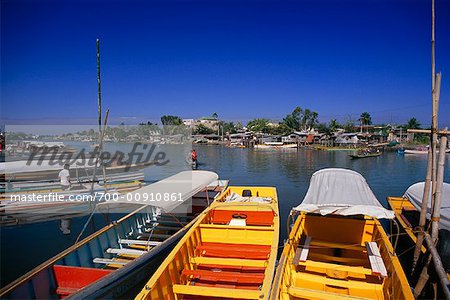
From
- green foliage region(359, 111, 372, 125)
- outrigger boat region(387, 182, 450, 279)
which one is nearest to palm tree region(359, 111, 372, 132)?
green foliage region(359, 111, 372, 125)

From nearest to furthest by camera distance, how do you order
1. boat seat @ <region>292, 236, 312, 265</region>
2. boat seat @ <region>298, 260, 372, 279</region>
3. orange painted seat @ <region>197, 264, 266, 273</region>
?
1. boat seat @ <region>298, 260, 372, 279</region>
2. boat seat @ <region>292, 236, 312, 265</region>
3. orange painted seat @ <region>197, 264, 266, 273</region>

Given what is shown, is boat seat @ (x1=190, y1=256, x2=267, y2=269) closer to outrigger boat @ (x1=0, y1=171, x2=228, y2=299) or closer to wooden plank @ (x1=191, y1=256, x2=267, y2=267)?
wooden plank @ (x1=191, y1=256, x2=267, y2=267)

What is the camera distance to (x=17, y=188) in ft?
50.5

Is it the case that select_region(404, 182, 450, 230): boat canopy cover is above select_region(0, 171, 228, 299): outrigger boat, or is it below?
above

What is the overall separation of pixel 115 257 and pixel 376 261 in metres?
6.84

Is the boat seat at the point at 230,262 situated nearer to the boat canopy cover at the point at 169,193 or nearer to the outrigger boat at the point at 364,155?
the boat canopy cover at the point at 169,193

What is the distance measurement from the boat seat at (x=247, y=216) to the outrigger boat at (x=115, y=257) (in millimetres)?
1000

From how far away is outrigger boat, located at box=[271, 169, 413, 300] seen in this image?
5.64 meters

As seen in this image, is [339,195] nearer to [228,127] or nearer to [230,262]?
[230,262]

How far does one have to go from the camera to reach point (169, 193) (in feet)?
28.6

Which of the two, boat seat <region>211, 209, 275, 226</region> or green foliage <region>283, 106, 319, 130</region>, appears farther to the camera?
green foliage <region>283, 106, 319, 130</region>

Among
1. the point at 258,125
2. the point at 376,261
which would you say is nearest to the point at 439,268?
the point at 376,261

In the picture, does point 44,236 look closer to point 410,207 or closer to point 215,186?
point 215,186

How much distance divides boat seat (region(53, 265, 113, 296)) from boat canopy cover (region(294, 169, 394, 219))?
460 cm
